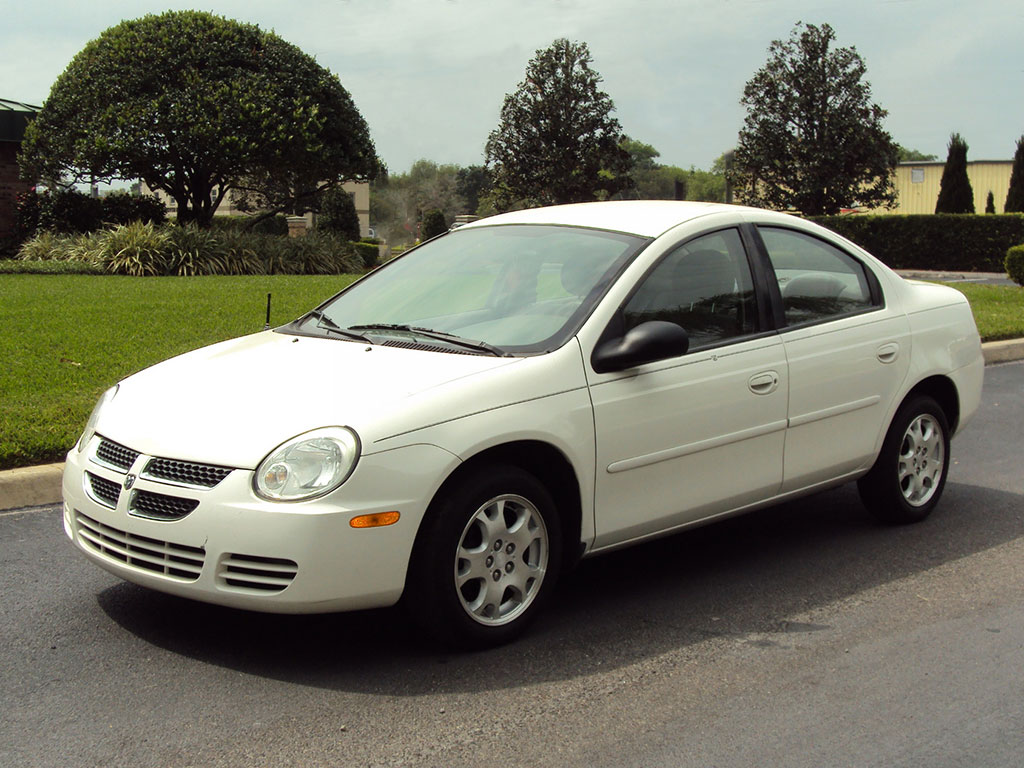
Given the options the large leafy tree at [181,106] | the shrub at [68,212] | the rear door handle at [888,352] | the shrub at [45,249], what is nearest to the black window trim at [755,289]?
the rear door handle at [888,352]

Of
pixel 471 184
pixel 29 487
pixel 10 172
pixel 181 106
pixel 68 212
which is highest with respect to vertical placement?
pixel 471 184

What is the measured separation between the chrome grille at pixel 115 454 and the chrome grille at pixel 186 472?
14 cm

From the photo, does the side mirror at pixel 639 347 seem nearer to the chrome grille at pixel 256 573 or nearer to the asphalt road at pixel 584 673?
the asphalt road at pixel 584 673

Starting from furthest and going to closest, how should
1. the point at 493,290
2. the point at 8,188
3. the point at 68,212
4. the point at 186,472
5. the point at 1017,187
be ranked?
the point at 1017,187 < the point at 8,188 < the point at 68,212 < the point at 493,290 < the point at 186,472

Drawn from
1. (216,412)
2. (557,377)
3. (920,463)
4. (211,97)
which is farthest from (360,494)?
(211,97)

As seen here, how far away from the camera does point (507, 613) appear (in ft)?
13.9

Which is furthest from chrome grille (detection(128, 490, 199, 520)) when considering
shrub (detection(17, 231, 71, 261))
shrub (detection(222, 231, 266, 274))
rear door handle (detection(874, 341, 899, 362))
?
shrub (detection(17, 231, 71, 261))

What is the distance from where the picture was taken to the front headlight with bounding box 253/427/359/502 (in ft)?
12.3

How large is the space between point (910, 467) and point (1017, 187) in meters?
38.1

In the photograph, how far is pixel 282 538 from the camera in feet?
12.2

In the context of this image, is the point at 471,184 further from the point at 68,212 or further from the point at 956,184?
the point at 68,212

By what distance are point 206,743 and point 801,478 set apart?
2.96 m

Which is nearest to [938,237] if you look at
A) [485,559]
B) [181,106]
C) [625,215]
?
[181,106]

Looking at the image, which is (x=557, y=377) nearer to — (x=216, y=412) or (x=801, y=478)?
(x=216, y=412)
